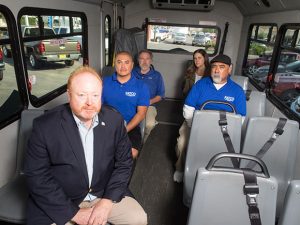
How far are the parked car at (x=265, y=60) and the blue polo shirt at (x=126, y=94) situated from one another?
1.93m

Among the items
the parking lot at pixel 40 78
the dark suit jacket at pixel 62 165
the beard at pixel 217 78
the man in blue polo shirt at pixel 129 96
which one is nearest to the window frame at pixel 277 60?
the beard at pixel 217 78

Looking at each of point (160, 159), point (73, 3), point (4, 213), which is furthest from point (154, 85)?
point (4, 213)

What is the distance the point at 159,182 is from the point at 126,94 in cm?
112

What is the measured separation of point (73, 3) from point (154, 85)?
1555 millimetres

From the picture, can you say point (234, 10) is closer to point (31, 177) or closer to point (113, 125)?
point (113, 125)

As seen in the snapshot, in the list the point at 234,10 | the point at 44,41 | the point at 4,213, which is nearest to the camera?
the point at 4,213

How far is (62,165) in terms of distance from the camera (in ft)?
5.07

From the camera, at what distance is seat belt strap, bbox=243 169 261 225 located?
1306mm

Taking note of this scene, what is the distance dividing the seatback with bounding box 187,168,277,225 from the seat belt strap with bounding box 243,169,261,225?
2 cm

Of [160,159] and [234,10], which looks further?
[234,10]

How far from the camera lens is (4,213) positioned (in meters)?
1.78

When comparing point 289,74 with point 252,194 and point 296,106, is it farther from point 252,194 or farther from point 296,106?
point 252,194

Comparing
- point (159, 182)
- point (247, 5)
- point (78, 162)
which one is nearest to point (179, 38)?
point (247, 5)

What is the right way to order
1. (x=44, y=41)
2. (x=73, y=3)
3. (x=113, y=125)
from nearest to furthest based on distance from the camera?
(x=113, y=125) → (x=44, y=41) → (x=73, y=3)
